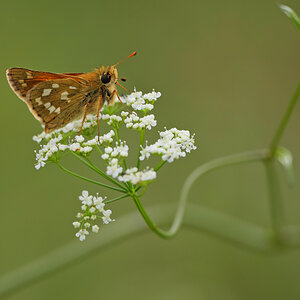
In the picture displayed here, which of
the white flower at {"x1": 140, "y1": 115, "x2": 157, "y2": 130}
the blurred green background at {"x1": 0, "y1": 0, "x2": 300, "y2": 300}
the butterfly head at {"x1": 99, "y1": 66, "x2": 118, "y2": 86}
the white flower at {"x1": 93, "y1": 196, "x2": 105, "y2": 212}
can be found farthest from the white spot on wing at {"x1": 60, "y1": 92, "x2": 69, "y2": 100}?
the blurred green background at {"x1": 0, "y1": 0, "x2": 300, "y2": 300}

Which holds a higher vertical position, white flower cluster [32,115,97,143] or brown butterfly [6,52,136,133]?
brown butterfly [6,52,136,133]

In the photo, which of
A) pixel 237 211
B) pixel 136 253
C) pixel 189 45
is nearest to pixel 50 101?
pixel 136 253

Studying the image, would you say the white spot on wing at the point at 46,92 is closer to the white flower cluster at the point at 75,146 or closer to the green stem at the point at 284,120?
the white flower cluster at the point at 75,146

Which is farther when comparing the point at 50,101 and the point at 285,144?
the point at 285,144

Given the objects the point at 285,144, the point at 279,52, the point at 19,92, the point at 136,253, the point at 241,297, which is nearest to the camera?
the point at 19,92

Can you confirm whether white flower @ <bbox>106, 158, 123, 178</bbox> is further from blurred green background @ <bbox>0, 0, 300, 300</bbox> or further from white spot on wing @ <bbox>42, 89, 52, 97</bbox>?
blurred green background @ <bbox>0, 0, 300, 300</bbox>

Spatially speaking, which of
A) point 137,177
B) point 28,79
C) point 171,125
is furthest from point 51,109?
point 171,125

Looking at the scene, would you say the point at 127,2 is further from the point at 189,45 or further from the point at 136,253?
the point at 136,253
